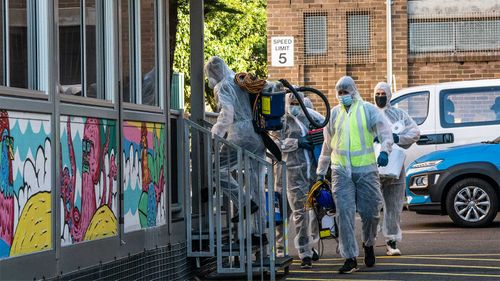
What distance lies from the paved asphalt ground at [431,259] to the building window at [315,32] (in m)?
13.3

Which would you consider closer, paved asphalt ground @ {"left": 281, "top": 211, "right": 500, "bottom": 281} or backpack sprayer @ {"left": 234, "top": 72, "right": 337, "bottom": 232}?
backpack sprayer @ {"left": 234, "top": 72, "right": 337, "bottom": 232}

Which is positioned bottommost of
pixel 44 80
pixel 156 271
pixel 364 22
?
pixel 156 271

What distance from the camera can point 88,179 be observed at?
8633mm

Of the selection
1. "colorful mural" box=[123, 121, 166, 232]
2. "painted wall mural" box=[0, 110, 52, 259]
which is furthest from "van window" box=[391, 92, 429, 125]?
"painted wall mural" box=[0, 110, 52, 259]

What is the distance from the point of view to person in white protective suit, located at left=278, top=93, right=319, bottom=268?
13602mm

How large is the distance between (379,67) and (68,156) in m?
23.4

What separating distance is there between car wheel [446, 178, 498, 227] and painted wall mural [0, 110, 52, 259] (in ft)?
35.1

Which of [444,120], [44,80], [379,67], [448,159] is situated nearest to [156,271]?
[44,80]

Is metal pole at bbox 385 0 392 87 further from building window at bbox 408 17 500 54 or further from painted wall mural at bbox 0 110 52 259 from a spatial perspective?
painted wall mural at bbox 0 110 52 259

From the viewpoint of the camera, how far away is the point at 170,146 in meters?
11.2

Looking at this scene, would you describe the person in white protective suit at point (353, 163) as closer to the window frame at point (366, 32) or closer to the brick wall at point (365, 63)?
the brick wall at point (365, 63)

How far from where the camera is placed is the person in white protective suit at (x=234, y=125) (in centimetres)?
1150

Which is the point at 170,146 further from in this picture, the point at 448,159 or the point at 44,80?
the point at 448,159

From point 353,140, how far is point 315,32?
60.3 feet
